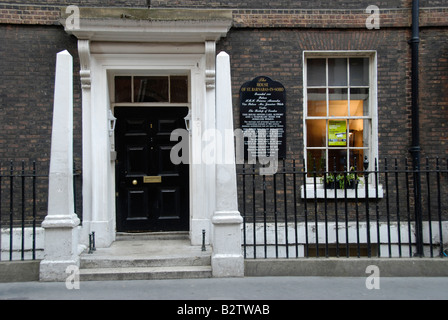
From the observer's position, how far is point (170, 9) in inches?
280

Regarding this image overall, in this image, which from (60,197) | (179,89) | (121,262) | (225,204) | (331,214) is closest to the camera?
(60,197)

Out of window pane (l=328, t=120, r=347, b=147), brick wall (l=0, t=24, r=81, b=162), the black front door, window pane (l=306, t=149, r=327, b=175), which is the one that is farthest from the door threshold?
window pane (l=328, t=120, r=347, b=147)

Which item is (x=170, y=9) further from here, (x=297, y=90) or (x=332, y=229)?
(x=332, y=229)

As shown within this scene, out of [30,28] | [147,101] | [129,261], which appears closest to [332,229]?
[129,261]

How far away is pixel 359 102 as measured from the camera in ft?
26.4

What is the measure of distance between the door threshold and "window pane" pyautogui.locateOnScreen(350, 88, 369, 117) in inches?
149

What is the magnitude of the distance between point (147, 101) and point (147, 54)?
867 millimetres

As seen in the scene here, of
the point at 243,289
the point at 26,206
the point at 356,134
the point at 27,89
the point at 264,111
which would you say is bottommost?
the point at 243,289

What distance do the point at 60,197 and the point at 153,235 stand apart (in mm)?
2265

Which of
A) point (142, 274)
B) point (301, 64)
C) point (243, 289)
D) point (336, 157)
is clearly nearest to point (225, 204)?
point (243, 289)

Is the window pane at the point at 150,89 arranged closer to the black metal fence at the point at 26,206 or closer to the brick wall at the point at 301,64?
the brick wall at the point at 301,64

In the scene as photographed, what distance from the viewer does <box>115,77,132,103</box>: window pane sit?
25.8 feet

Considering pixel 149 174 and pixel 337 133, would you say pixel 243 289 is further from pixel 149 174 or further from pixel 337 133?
pixel 337 133

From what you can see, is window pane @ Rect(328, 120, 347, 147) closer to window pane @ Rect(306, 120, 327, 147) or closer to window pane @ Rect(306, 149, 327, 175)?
window pane @ Rect(306, 120, 327, 147)
